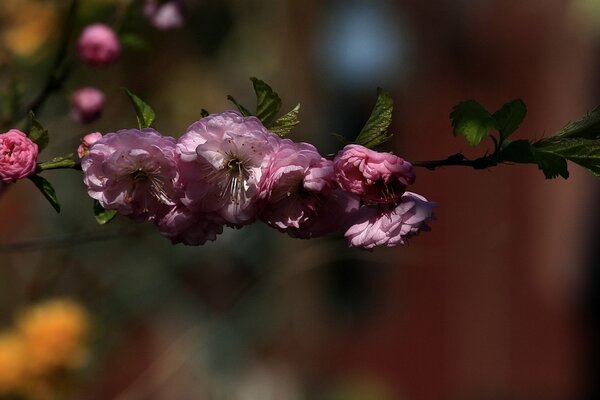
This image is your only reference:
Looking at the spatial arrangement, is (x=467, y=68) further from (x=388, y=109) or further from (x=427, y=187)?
(x=388, y=109)

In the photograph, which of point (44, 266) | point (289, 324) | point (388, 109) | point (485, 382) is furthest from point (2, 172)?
point (485, 382)

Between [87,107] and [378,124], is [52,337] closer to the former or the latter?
[87,107]

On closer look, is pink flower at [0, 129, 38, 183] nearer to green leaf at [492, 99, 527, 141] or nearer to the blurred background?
green leaf at [492, 99, 527, 141]

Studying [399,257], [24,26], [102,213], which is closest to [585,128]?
[102,213]

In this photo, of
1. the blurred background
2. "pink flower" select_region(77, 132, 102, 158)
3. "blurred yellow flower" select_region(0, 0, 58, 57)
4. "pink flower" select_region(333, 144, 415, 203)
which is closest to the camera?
"pink flower" select_region(333, 144, 415, 203)

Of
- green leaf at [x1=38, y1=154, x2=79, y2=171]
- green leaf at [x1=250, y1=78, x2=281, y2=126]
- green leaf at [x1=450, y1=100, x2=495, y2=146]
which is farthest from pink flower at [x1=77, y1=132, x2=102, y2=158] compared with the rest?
green leaf at [x1=450, y1=100, x2=495, y2=146]
